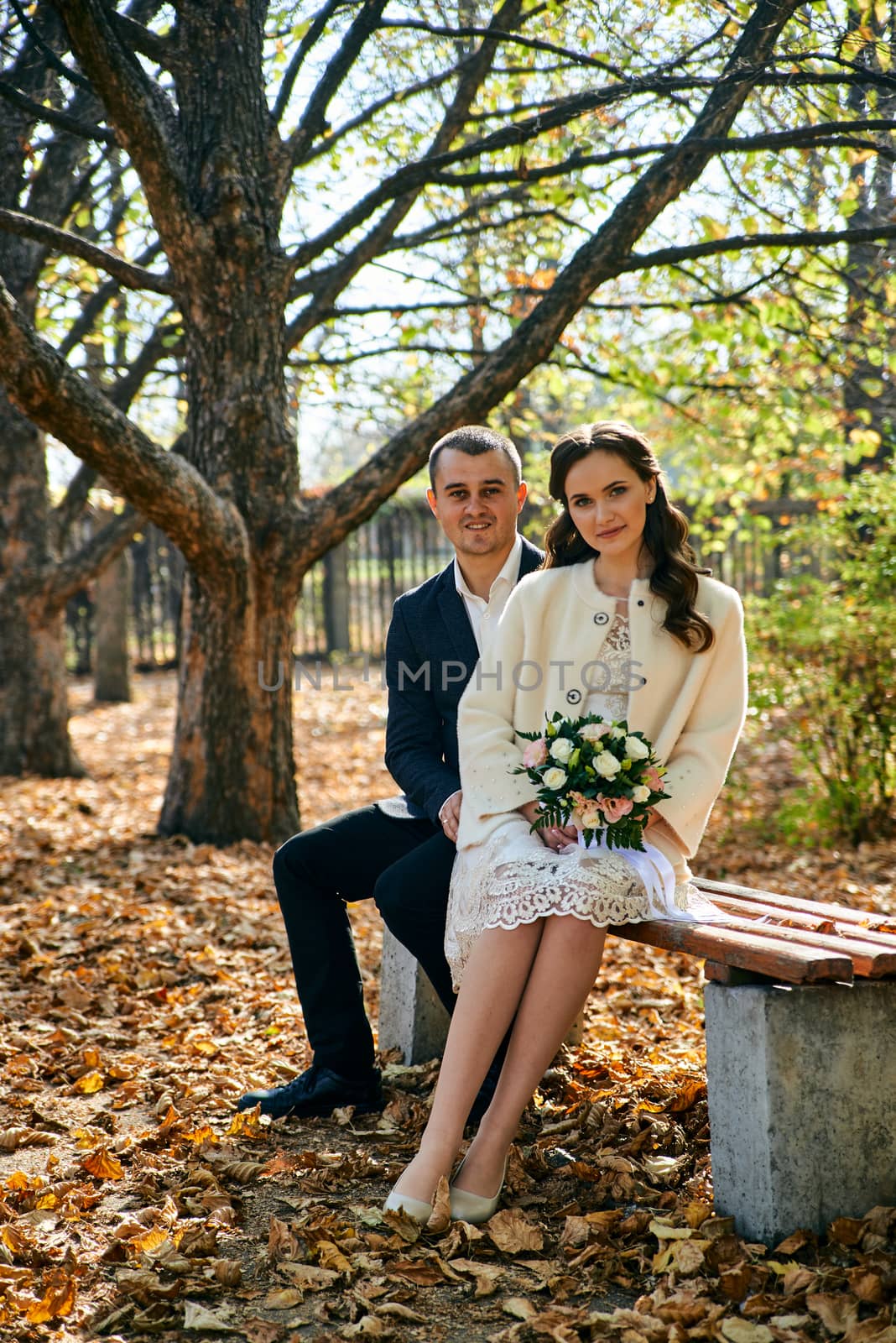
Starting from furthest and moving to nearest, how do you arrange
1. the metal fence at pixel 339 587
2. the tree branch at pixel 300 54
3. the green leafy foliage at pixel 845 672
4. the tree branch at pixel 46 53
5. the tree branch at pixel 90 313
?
the metal fence at pixel 339 587
the tree branch at pixel 90 313
the green leafy foliage at pixel 845 672
the tree branch at pixel 300 54
the tree branch at pixel 46 53

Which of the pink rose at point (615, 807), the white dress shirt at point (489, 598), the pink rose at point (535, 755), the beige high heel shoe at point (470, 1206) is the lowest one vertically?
the beige high heel shoe at point (470, 1206)

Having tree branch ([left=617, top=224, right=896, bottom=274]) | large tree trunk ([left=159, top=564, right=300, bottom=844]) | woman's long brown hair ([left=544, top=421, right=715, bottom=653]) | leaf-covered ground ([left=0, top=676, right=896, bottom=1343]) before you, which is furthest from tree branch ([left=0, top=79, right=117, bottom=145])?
leaf-covered ground ([left=0, top=676, right=896, bottom=1343])

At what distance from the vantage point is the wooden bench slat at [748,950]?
235cm

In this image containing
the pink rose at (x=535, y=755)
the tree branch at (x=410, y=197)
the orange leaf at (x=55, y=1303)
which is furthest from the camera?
the tree branch at (x=410, y=197)

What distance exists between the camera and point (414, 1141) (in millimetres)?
3150

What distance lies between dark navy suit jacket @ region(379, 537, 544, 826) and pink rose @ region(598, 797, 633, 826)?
728 mm

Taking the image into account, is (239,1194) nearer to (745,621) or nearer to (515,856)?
(515,856)

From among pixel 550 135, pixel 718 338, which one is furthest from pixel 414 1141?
pixel 550 135

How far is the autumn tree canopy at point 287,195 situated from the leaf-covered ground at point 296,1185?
5.47 feet

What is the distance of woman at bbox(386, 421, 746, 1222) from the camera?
8.77 feet

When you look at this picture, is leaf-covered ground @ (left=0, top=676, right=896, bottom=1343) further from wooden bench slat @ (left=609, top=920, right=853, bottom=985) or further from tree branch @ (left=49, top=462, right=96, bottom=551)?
tree branch @ (left=49, top=462, right=96, bottom=551)

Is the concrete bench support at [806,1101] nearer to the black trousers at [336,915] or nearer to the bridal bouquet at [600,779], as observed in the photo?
the bridal bouquet at [600,779]

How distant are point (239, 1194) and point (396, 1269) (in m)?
0.56

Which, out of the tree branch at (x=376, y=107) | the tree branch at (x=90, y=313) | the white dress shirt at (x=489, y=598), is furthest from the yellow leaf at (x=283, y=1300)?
the tree branch at (x=90, y=313)
